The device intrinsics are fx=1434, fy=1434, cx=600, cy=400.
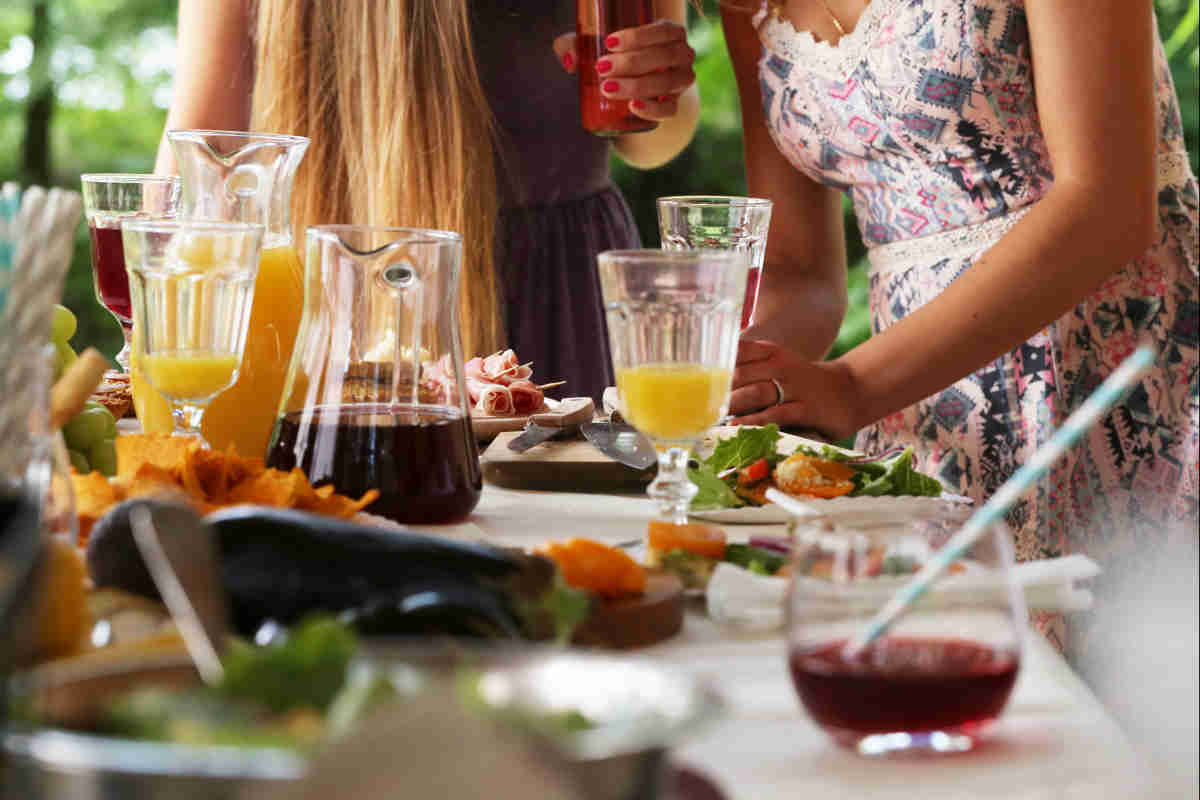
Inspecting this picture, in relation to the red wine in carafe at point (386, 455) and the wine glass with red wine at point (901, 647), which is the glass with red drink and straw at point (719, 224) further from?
the wine glass with red wine at point (901, 647)

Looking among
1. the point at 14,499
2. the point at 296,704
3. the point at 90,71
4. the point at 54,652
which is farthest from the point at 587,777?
the point at 90,71

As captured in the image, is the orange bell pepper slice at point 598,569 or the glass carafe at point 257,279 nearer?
the orange bell pepper slice at point 598,569

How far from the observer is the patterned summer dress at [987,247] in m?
2.01

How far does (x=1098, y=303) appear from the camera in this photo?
207cm

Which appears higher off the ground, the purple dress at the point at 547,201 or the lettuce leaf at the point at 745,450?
the purple dress at the point at 547,201

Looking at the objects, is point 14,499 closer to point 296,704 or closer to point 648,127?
point 296,704

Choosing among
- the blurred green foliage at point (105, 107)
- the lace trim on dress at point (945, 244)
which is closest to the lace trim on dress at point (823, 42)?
the lace trim on dress at point (945, 244)

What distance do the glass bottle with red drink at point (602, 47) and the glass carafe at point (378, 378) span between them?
1.97 feet

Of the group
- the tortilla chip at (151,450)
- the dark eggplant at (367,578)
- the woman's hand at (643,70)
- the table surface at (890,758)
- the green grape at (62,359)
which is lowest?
the table surface at (890,758)

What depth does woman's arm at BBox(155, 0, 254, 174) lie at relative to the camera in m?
2.42

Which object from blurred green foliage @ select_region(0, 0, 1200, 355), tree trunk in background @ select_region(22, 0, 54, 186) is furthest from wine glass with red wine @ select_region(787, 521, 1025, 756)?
tree trunk in background @ select_region(22, 0, 54, 186)

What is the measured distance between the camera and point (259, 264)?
1.37 metres

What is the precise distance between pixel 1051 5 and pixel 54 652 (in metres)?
1.54

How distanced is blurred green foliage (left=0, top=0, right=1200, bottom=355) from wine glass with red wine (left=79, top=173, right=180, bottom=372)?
3675 millimetres
